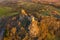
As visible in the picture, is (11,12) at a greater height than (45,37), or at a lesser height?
greater

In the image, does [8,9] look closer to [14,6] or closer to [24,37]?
[14,6]

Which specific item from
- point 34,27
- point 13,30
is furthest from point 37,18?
point 13,30

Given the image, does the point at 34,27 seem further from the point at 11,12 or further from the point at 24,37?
the point at 11,12

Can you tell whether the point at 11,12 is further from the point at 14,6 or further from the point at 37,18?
the point at 37,18

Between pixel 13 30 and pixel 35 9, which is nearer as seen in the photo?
pixel 13 30

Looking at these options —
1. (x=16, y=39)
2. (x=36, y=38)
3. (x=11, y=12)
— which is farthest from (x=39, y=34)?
(x=11, y=12)

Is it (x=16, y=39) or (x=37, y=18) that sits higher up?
(x=37, y=18)

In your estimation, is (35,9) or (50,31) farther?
(35,9)
